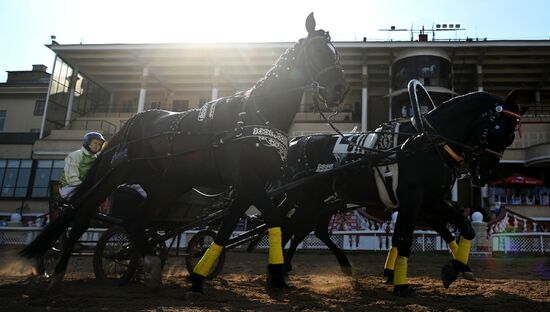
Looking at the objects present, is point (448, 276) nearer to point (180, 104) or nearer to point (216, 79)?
Answer: point (216, 79)

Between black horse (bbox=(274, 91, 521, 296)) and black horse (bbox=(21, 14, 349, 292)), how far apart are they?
4.74 ft

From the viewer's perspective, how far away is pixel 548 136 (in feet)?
89.5

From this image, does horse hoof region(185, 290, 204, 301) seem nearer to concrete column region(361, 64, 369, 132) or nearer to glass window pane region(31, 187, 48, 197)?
concrete column region(361, 64, 369, 132)

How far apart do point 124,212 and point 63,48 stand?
29446mm

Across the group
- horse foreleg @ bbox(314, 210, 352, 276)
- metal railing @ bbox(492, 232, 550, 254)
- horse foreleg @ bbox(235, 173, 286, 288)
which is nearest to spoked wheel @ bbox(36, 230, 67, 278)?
horse foreleg @ bbox(235, 173, 286, 288)

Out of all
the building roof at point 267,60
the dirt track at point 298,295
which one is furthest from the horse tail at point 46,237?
the building roof at point 267,60

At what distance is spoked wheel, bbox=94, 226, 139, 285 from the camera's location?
5977 mm

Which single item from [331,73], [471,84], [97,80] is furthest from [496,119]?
[97,80]

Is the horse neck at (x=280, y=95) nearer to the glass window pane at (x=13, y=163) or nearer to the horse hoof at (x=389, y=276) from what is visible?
the horse hoof at (x=389, y=276)

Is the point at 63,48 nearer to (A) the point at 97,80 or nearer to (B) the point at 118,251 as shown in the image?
(A) the point at 97,80

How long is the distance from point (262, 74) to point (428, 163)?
27.9 metres

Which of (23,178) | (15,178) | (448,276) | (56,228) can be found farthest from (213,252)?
(15,178)

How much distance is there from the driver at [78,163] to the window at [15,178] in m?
25.5

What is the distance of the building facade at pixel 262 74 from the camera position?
1105 inches
